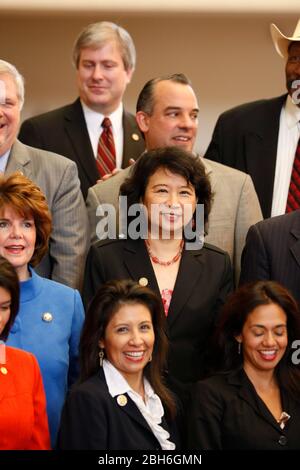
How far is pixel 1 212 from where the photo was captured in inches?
149

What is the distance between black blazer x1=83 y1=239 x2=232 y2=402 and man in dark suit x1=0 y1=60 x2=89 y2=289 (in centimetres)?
18

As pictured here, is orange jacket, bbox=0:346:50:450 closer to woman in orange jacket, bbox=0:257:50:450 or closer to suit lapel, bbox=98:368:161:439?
woman in orange jacket, bbox=0:257:50:450

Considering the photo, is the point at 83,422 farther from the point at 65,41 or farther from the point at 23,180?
the point at 65,41

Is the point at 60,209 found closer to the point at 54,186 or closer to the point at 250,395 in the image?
Answer: the point at 54,186

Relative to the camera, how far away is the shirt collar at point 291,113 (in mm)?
4785

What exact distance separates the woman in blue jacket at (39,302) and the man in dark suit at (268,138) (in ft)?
3.67

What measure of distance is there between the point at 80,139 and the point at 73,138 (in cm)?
3

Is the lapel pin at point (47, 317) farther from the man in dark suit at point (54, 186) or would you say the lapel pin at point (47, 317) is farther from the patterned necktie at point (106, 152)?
the patterned necktie at point (106, 152)

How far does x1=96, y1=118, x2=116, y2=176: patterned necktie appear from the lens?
4824mm

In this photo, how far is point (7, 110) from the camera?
421 centimetres

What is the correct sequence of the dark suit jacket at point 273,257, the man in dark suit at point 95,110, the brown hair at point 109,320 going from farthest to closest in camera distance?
1. the man in dark suit at point 95,110
2. the dark suit jacket at point 273,257
3. the brown hair at point 109,320

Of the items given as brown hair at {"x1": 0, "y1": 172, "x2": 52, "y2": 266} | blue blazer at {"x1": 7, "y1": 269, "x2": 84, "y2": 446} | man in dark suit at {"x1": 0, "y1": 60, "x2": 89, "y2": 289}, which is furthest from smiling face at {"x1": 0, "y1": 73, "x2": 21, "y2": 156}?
blue blazer at {"x1": 7, "y1": 269, "x2": 84, "y2": 446}

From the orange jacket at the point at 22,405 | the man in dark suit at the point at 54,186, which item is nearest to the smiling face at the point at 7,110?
the man in dark suit at the point at 54,186

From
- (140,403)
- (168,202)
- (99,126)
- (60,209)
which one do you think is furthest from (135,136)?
(140,403)
